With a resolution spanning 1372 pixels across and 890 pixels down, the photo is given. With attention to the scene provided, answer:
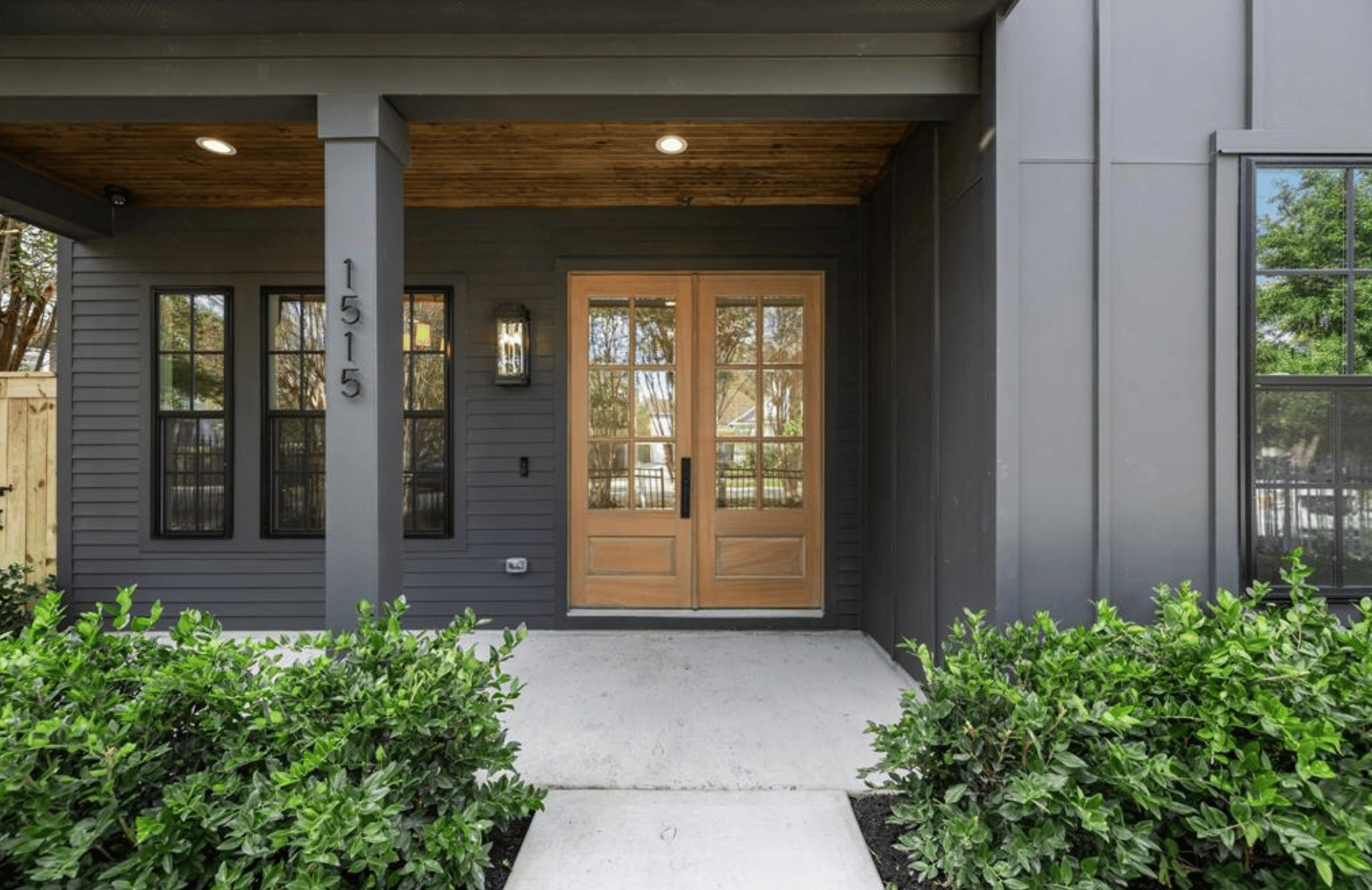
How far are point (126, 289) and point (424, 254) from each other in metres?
1.95

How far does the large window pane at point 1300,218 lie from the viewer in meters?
2.71

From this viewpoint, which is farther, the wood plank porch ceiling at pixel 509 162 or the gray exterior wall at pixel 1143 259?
the wood plank porch ceiling at pixel 509 162

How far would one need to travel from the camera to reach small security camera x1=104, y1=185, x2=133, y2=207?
4.15 meters

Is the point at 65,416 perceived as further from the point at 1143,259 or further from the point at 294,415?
the point at 1143,259

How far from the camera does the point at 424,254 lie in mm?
4395

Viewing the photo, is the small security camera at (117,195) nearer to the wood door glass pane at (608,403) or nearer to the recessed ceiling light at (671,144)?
the wood door glass pane at (608,403)

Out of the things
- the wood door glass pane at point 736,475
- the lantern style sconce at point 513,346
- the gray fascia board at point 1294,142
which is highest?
the gray fascia board at point 1294,142

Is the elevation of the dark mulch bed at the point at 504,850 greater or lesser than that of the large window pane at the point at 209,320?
lesser

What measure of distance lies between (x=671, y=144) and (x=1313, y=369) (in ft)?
9.85

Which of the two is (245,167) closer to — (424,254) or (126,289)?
(424,254)

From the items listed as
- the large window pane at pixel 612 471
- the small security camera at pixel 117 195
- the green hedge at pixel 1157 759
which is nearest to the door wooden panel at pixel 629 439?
the large window pane at pixel 612 471

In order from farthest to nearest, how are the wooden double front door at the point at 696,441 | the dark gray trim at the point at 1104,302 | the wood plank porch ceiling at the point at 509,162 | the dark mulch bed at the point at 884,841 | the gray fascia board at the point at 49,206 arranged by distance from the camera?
the wooden double front door at the point at 696,441
the gray fascia board at the point at 49,206
the wood plank porch ceiling at the point at 509,162
the dark gray trim at the point at 1104,302
the dark mulch bed at the point at 884,841

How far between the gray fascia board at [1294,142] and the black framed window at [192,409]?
5425mm

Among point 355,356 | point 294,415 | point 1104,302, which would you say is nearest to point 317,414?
point 294,415
